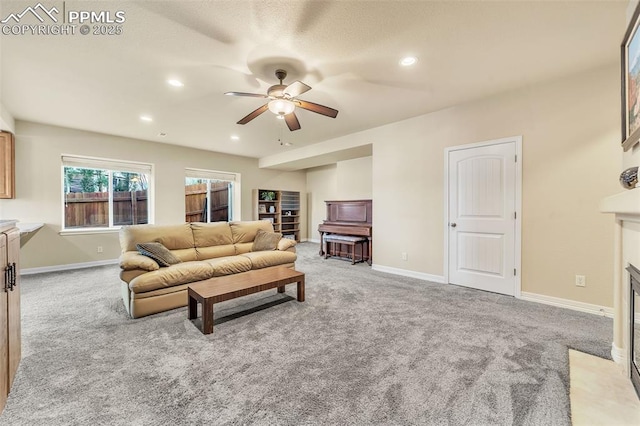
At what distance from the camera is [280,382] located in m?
1.64

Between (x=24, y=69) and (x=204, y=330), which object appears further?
(x=24, y=69)

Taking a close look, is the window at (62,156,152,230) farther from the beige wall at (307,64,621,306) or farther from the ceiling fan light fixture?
the beige wall at (307,64,621,306)

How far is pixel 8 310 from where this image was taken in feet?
5.08

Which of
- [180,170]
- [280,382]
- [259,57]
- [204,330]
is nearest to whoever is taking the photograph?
[280,382]

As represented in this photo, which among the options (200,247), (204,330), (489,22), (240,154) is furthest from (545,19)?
(240,154)

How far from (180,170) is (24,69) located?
338 cm

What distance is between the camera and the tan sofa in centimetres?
265

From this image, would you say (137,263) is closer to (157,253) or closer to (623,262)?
(157,253)

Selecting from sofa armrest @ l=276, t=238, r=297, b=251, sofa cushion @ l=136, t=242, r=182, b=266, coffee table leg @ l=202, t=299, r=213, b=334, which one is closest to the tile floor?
coffee table leg @ l=202, t=299, r=213, b=334

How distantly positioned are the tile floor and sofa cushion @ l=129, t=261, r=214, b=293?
318 centimetres

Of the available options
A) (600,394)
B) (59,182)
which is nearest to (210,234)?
(59,182)

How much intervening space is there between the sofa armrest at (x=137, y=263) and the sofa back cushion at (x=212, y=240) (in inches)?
33.3

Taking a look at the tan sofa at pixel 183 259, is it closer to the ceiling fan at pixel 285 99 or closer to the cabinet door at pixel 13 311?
the cabinet door at pixel 13 311

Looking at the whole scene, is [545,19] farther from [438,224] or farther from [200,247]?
[200,247]
